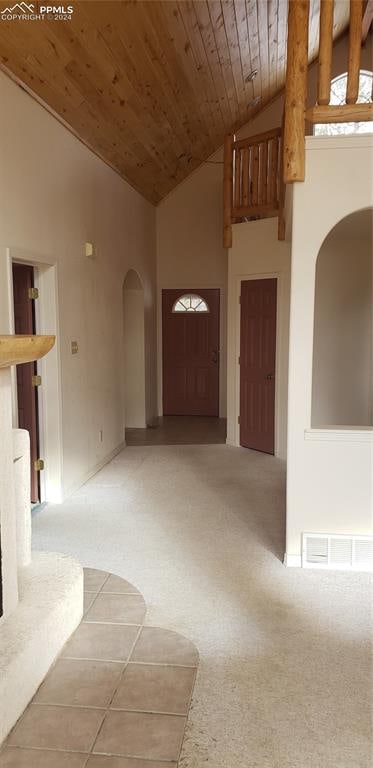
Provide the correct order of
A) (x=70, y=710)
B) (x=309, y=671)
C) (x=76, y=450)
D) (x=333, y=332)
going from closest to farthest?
1. (x=70, y=710)
2. (x=309, y=671)
3. (x=76, y=450)
4. (x=333, y=332)

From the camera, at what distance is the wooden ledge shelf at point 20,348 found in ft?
7.22

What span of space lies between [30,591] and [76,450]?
2634 mm

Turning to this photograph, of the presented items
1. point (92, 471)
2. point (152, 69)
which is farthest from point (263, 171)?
point (92, 471)

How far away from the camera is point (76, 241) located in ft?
17.3

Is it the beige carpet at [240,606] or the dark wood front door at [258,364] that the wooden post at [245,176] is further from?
the beige carpet at [240,606]

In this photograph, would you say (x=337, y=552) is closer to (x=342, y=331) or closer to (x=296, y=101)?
(x=296, y=101)

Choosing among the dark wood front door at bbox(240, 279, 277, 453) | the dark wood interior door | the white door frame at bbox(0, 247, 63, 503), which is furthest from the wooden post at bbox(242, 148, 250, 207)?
the dark wood interior door

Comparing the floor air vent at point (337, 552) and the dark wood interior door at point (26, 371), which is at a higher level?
the dark wood interior door at point (26, 371)

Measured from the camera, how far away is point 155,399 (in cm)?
917

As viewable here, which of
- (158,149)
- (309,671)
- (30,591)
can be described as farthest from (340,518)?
(158,149)

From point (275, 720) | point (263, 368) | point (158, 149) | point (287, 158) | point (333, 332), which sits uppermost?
point (158, 149)

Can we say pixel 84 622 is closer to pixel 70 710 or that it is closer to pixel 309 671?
pixel 70 710

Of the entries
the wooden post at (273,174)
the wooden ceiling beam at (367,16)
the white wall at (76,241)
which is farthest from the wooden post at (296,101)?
the wooden ceiling beam at (367,16)

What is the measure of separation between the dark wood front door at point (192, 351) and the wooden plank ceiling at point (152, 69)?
1966 mm
